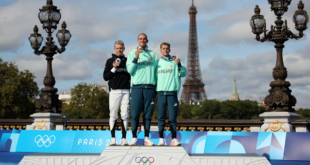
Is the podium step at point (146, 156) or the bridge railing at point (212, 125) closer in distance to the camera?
the podium step at point (146, 156)

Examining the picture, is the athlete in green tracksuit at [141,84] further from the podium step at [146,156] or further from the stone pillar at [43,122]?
the stone pillar at [43,122]

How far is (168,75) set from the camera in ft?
28.0

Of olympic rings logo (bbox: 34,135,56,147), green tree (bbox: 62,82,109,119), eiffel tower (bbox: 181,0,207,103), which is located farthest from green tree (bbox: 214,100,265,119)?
olympic rings logo (bbox: 34,135,56,147)

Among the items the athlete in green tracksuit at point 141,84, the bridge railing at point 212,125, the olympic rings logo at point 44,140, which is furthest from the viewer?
the bridge railing at point 212,125

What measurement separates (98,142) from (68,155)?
10.5 ft

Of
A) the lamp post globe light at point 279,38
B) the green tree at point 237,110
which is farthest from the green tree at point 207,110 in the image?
the lamp post globe light at point 279,38

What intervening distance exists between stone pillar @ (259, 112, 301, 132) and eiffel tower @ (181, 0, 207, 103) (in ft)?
331

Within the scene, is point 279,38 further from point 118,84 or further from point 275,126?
point 118,84

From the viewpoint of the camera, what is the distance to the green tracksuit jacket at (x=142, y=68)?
848cm

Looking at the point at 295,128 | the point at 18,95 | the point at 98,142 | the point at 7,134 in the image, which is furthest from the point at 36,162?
the point at 18,95

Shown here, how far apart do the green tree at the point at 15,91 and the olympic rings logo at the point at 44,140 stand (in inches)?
1544

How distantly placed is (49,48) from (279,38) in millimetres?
8898

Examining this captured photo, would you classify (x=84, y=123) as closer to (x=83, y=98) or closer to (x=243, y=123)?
(x=243, y=123)

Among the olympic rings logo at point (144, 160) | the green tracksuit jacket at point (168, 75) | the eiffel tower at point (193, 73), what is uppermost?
the eiffel tower at point (193, 73)
